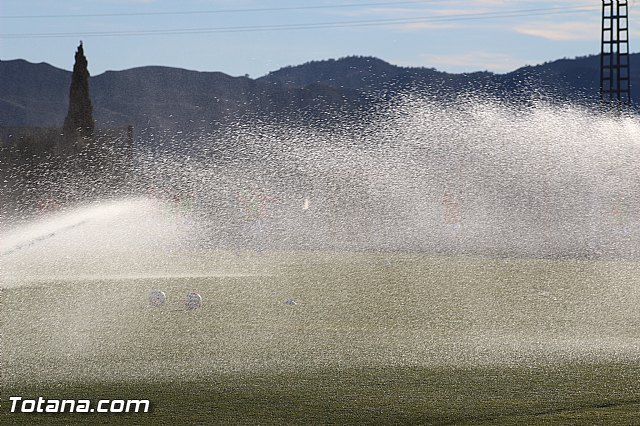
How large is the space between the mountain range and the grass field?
271 ft

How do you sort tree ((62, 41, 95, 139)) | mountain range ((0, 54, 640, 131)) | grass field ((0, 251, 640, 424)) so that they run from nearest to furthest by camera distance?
grass field ((0, 251, 640, 424)) < tree ((62, 41, 95, 139)) < mountain range ((0, 54, 640, 131))

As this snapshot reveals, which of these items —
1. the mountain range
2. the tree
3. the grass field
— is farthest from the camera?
the mountain range

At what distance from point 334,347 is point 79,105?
37.0 metres

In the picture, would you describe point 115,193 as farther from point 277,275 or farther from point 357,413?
point 357,413

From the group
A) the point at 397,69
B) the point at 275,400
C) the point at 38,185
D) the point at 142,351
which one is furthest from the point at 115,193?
the point at 397,69

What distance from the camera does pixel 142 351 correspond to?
11.7 metres

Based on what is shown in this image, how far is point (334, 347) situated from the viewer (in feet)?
39.1

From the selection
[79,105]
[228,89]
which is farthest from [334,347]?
[228,89]

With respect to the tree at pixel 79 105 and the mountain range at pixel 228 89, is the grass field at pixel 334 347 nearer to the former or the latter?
the tree at pixel 79 105

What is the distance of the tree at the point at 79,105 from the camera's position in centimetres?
4616

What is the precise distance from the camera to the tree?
46.2 meters

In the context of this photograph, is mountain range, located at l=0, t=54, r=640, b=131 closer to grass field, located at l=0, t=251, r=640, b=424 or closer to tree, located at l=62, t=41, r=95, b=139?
tree, located at l=62, t=41, r=95, b=139

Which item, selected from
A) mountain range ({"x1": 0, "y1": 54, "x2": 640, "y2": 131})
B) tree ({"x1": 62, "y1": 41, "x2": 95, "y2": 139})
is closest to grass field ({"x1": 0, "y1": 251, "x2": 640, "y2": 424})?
tree ({"x1": 62, "y1": 41, "x2": 95, "y2": 139})

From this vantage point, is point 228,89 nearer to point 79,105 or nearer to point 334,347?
point 79,105
